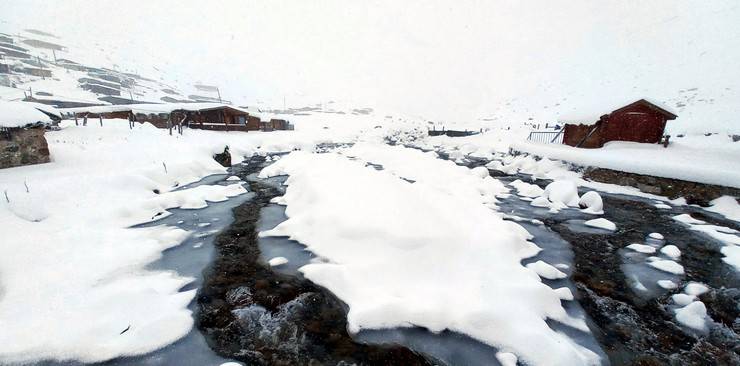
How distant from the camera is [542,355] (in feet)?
13.6

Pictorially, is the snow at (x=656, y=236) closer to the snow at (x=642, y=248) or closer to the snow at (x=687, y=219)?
the snow at (x=642, y=248)

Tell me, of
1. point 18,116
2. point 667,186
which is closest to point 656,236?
point 667,186

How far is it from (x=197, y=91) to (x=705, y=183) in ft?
268

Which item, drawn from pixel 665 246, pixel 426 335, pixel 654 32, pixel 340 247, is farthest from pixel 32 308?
pixel 654 32

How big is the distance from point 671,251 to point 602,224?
1.90 meters

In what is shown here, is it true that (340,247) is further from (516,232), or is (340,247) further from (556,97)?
(556,97)

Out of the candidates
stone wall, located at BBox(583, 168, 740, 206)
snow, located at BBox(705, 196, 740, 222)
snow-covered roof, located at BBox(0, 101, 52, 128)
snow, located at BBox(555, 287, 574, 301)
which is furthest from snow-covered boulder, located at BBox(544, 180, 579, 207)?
snow-covered roof, located at BBox(0, 101, 52, 128)

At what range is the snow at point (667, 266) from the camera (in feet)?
21.7

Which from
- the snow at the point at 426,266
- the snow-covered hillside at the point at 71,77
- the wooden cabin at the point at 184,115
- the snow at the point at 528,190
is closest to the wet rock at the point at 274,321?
the snow at the point at 426,266

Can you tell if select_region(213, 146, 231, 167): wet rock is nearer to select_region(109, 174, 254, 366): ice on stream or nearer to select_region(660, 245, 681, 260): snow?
select_region(109, 174, 254, 366): ice on stream

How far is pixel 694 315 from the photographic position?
5062mm

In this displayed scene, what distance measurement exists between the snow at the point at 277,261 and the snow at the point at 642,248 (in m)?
8.60

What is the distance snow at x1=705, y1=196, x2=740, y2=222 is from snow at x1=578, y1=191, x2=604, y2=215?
3.42 metres

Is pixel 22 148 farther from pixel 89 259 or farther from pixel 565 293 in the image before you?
pixel 565 293
